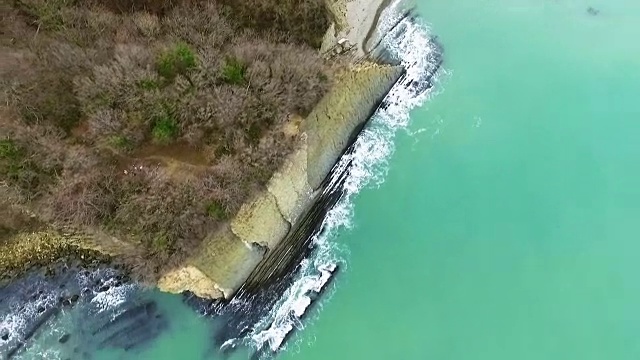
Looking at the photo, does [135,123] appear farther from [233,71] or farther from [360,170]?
[360,170]

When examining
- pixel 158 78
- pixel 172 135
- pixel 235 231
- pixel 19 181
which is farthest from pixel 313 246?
pixel 19 181

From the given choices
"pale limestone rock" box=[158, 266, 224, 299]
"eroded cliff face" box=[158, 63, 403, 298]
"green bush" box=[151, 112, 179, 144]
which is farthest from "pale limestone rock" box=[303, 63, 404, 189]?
"pale limestone rock" box=[158, 266, 224, 299]

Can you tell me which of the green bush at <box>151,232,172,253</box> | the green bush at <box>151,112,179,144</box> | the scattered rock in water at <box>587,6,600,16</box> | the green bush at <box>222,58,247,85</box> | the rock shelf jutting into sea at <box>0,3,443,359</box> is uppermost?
the scattered rock in water at <box>587,6,600,16</box>

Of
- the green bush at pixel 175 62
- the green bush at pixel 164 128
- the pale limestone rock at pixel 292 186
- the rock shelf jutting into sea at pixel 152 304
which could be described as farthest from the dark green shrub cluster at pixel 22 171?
the pale limestone rock at pixel 292 186

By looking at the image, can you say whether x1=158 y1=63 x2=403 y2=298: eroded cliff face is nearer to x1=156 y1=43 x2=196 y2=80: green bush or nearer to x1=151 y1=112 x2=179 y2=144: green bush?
x1=151 y1=112 x2=179 y2=144: green bush

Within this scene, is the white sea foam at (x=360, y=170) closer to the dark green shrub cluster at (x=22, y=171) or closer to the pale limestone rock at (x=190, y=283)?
the pale limestone rock at (x=190, y=283)

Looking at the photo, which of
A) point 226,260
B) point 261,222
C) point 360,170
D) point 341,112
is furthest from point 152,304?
point 341,112
